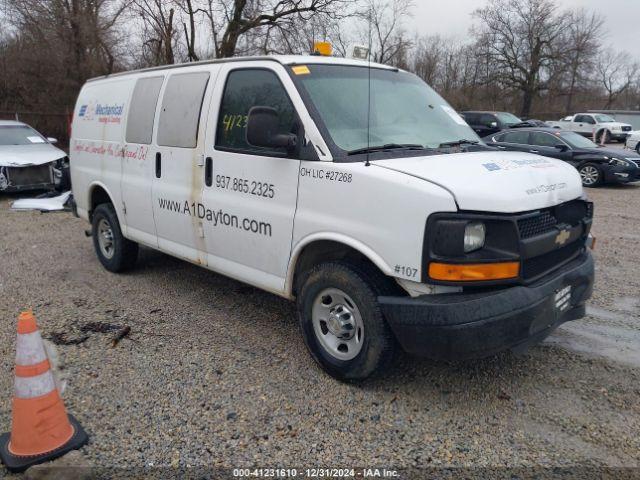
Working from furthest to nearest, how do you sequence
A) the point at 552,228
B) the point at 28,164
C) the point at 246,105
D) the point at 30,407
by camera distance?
the point at 28,164, the point at 246,105, the point at 552,228, the point at 30,407

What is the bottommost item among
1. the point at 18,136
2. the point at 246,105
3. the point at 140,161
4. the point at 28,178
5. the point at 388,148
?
the point at 28,178

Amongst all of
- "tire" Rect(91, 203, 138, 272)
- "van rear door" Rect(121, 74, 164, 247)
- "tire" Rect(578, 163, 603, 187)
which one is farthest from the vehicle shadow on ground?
"van rear door" Rect(121, 74, 164, 247)

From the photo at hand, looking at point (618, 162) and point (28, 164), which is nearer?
point (28, 164)

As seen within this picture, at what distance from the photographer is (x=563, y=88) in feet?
161

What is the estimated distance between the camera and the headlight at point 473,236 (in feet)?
9.64

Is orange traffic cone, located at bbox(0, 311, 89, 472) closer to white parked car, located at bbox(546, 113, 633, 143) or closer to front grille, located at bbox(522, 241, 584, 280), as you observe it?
front grille, located at bbox(522, 241, 584, 280)

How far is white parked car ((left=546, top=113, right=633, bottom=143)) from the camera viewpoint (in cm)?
3083

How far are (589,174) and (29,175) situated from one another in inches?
517

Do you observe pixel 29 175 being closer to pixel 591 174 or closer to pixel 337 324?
pixel 337 324

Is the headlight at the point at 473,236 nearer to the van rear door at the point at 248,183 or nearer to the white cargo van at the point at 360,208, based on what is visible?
the white cargo van at the point at 360,208

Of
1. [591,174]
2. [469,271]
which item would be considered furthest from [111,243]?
[591,174]

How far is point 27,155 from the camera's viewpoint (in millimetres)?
10992

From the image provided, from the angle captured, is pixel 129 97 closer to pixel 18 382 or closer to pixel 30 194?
pixel 18 382

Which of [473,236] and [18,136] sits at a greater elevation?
[473,236]
